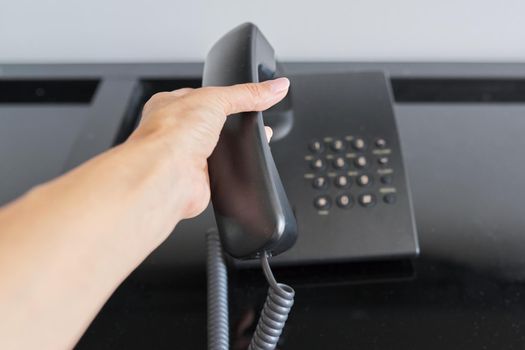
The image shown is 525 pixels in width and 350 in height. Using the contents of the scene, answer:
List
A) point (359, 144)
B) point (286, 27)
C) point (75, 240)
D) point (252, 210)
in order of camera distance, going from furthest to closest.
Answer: point (286, 27) → point (359, 144) → point (252, 210) → point (75, 240)

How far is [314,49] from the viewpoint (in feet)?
2.59

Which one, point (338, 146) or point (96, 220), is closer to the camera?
point (96, 220)

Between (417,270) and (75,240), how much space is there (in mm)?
359

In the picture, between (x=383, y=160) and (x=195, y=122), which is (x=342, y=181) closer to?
(x=383, y=160)

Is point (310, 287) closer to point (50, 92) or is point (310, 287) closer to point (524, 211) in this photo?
point (524, 211)

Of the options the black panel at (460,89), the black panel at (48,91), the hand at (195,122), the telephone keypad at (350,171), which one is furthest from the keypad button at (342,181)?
the black panel at (48,91)

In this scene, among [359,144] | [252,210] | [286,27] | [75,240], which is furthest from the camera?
[286,27]

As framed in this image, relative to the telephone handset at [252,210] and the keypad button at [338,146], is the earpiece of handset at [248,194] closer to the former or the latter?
the telephone handset at [252,210]

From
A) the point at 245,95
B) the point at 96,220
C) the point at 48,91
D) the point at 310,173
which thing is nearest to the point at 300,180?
the point at 310,173

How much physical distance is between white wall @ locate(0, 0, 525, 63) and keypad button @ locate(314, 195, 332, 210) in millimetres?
281

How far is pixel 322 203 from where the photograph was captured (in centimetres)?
58

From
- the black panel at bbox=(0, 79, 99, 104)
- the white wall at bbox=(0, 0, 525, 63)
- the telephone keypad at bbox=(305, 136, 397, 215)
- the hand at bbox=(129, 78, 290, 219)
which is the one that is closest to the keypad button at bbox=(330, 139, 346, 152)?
the telephone keypad at bbox=(305, 136, 397, 215)

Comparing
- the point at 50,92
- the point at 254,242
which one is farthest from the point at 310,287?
the point at 50,92

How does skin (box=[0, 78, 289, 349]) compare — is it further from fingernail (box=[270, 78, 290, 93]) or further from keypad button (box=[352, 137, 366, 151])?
keypad button (box=[352, 137, 366, 151])
